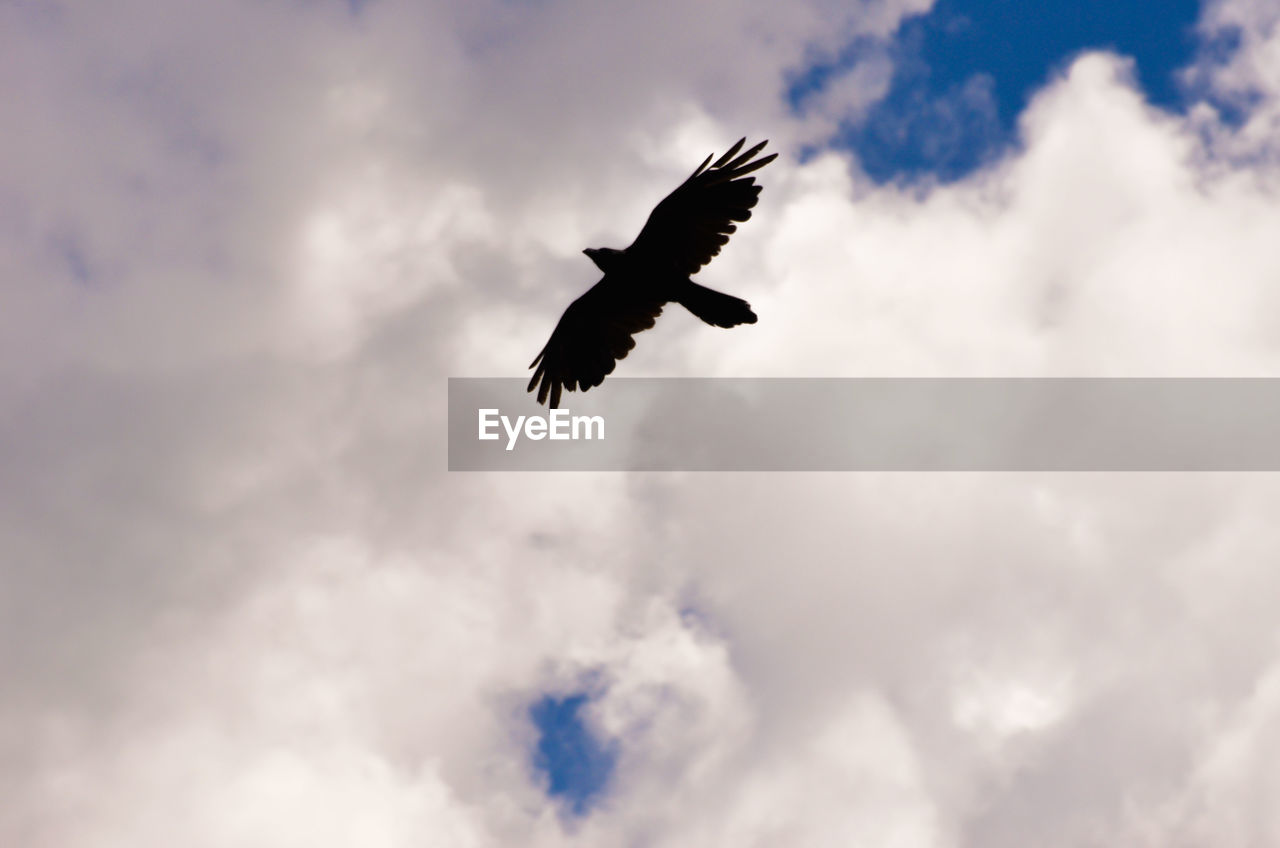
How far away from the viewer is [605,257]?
20344 millimetres

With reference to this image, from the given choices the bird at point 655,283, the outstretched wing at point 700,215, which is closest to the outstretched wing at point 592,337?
the bird at point 655,283

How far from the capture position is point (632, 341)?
21453 mm

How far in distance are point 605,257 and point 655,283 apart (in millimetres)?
1021

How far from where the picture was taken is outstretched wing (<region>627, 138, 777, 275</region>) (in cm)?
1908

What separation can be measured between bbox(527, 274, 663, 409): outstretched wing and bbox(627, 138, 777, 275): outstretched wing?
4.43 ft

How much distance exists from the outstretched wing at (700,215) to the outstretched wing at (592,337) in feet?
4.43

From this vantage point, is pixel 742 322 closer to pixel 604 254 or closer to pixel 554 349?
pixel 604 254

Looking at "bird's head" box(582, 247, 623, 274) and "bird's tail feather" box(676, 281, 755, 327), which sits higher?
"bird's head" box(582, 247, 623, 274)

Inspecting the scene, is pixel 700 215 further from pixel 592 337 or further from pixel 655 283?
pixel 592 337

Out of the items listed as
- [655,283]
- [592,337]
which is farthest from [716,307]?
[592,337]

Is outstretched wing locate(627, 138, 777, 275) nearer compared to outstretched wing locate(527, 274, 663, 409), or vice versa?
outstretched wing locate(627, 138, 777, 275)

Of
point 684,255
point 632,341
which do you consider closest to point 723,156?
point 684,255

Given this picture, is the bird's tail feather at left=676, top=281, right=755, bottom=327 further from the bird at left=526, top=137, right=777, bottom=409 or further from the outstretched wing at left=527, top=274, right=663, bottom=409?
the outstretched wing at left=527, top=274, right=663, bottom=409

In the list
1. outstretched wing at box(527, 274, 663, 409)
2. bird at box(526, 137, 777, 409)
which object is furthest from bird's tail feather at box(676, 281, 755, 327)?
outstretched wing at box(527, 274, 663, 409)
